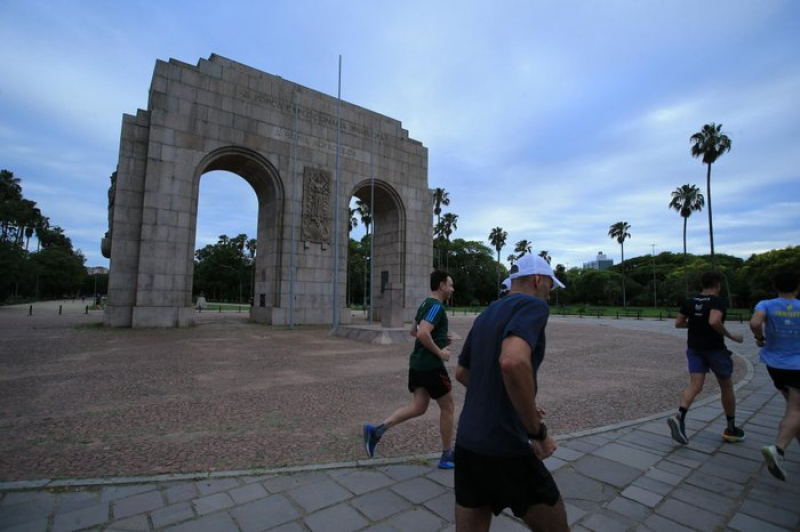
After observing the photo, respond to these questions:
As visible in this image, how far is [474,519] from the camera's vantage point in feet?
6.69

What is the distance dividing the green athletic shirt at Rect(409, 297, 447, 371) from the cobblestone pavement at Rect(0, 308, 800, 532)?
1.02m

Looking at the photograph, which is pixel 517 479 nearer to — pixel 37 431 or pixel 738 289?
pixel 37 431

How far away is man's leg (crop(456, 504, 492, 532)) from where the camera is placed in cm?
204

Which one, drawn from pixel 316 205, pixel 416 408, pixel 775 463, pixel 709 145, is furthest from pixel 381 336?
pixel 709 145

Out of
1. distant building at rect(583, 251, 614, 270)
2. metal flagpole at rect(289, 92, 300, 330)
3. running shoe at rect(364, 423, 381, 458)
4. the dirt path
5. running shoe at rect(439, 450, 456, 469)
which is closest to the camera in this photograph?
running shoe at rect(439, 450, 456, 469)

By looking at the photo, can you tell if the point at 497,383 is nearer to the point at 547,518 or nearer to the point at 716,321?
the point at 547,518

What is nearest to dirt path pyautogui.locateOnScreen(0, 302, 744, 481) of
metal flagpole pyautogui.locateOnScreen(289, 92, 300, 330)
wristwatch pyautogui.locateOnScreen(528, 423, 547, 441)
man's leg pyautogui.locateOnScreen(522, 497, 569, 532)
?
man's leg pyautogui.locateOnScreen(522, 497, 569, 532)

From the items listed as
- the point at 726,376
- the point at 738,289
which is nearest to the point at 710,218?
the point at 738,289

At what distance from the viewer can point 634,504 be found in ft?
10.7

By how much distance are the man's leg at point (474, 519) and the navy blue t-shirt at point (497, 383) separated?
0.34 metres

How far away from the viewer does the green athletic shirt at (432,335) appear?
12.7 ft

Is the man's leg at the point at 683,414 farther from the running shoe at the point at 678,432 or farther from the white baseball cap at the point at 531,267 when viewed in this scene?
the white baseball cap at the point at 531,267

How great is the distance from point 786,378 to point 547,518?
370cm

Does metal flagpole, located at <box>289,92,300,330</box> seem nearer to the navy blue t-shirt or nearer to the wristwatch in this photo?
the navy blue t-shirt
